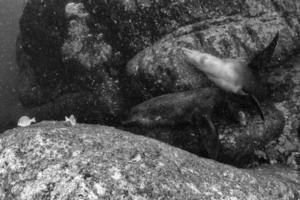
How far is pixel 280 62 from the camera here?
6.13 meters

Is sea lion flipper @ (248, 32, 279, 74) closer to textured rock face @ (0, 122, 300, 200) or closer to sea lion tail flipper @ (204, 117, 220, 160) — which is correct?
sea lion tail flipper @ (204, 117, 220, 160)

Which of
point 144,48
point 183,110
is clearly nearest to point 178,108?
point 183,110

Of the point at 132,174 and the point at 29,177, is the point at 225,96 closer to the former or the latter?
the point at 132,174

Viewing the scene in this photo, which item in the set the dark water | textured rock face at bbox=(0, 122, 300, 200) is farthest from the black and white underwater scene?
the dark water

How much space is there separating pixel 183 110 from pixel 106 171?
2777mm

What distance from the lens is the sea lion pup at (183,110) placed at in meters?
5.02

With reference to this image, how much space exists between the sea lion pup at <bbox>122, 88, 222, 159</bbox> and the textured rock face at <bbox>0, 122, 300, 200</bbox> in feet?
4.69

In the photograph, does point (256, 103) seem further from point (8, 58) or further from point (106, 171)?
point (8, 58)

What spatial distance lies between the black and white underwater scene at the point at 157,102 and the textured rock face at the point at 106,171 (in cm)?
1

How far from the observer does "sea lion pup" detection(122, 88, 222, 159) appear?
5.02 metres

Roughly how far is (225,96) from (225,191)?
2261 millimetres

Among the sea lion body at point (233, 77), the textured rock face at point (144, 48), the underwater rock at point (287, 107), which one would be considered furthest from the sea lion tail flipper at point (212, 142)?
the underwater rock at point (287, 107)

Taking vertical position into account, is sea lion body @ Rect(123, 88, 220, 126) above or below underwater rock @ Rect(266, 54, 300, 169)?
above

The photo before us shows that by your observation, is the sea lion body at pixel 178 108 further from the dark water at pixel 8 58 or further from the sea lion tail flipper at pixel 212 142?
the dark water at pixel 8 58
